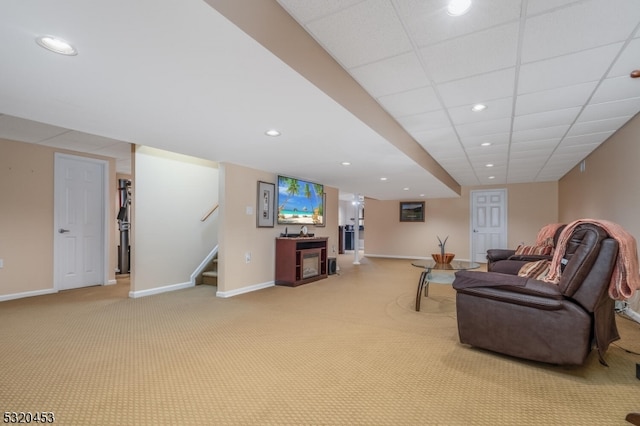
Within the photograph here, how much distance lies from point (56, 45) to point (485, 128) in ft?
12.5

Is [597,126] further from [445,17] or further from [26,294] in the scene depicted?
[26,294]

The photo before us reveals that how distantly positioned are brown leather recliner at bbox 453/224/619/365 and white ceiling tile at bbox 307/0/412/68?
5.69 ft

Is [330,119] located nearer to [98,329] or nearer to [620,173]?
[98,329]

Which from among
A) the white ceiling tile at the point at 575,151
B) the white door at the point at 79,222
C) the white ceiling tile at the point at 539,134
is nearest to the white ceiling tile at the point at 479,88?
the white ceiling tile at the point at 539,134

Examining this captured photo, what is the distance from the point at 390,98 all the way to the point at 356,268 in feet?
17.2

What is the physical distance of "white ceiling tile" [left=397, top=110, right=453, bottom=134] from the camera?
3.20 meters

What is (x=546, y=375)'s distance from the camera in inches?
83.0

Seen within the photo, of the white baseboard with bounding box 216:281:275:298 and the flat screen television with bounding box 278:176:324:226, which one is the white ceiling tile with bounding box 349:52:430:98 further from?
the white baseboard with bounding box 216:281:275:298

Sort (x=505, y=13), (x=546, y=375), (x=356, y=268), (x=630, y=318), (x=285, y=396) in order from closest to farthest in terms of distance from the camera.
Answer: (x=505, y=13) < (x=285, y=396) < (x=546, y=375) < (x=630, y=318) < (x=356, y=268)

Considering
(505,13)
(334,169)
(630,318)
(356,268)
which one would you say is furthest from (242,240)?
(630,318)

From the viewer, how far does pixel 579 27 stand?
1.81 m

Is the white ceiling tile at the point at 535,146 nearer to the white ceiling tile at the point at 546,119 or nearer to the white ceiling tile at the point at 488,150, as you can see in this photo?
the white ceiling tile at the point at 488,150

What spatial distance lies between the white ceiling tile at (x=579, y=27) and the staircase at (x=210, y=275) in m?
4.86

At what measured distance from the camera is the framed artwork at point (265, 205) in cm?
509
